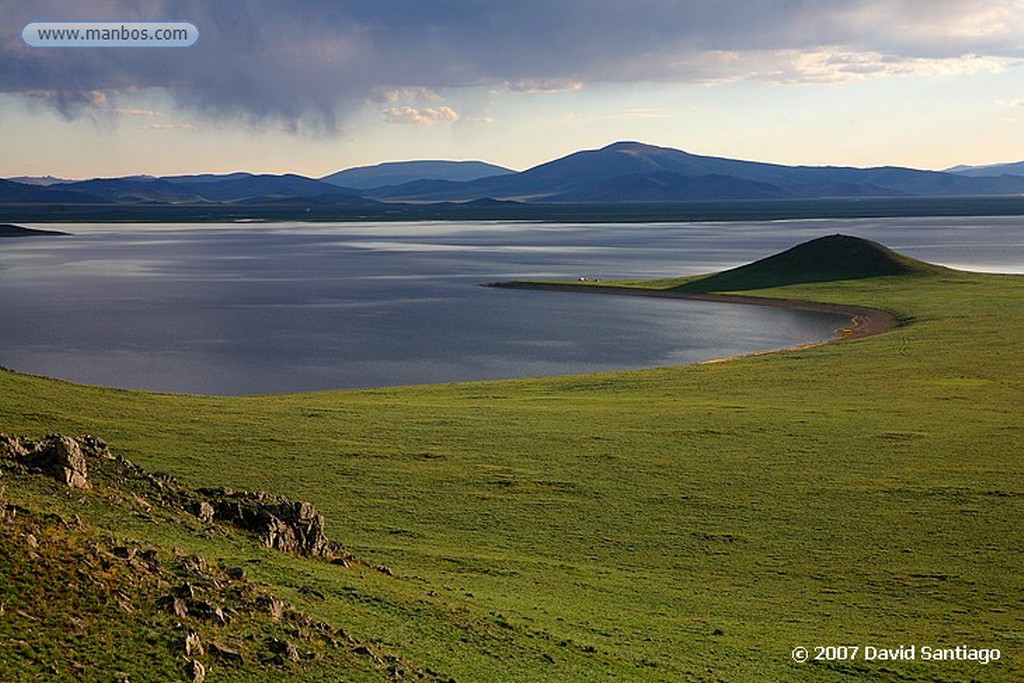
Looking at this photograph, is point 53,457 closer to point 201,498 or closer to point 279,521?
point 201,498

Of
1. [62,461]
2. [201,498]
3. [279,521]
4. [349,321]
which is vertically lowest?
[349,321]

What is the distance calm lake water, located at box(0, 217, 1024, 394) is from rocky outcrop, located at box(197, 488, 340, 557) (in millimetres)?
29886

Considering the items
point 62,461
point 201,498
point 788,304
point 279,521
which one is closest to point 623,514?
point 279,521

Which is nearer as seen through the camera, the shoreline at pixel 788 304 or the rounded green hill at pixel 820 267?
the shoreline at pixel 788 304

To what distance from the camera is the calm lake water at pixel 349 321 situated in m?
57.8

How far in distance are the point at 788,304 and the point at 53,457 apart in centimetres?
7747

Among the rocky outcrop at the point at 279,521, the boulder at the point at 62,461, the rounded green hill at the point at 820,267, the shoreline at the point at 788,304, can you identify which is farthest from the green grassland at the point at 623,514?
the rounded green hill at the point at 820,267

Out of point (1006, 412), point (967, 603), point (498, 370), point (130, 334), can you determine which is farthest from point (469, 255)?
point (967, 603)

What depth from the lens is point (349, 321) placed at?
260 ft

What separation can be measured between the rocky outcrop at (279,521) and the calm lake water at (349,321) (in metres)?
29.9

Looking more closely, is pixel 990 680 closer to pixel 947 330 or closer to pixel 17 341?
pixel 947 330

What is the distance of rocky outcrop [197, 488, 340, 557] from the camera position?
822 inches

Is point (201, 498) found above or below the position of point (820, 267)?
above

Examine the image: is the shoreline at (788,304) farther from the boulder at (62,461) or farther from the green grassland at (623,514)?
the boulder at (62,461)
